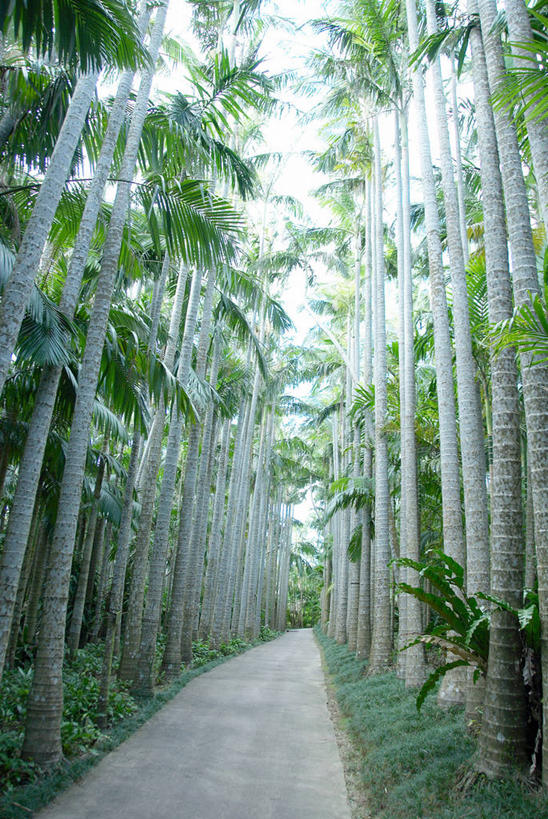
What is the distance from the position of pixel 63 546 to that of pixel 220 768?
9.12 ft

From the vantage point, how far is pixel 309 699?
9.73 metres

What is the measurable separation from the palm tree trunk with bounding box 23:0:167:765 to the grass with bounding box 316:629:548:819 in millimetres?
3049

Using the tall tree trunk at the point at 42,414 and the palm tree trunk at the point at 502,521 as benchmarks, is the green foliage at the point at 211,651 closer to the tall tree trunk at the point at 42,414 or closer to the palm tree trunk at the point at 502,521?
the tall tree trunk at the point at 42,414

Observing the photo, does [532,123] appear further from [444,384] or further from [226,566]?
[226,566]

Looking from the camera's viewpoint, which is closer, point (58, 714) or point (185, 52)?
point (58, 714)

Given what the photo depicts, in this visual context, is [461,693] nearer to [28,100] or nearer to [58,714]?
[58,714]

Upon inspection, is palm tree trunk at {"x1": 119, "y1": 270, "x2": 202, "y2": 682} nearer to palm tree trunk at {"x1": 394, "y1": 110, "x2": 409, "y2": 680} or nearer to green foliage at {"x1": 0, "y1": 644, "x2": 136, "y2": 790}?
green foliage at {"x1": 0, "y1": 644, "x2": 136, "y2": 790}

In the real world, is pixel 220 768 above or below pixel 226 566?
below

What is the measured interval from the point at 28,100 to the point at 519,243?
5755mm

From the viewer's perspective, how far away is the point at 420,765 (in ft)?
15.5

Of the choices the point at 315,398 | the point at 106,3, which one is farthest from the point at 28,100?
the point at 315,398

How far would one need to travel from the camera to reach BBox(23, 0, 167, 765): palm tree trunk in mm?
5043

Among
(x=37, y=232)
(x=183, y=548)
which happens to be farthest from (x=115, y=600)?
(x=37, y=232)

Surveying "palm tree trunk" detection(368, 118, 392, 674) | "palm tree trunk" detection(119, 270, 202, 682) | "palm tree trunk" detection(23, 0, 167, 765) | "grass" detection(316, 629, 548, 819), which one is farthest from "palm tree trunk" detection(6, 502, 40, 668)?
"palm tree trunk" detection(368, 118, 392, 674)
